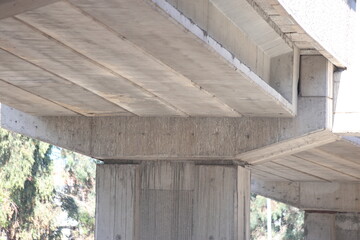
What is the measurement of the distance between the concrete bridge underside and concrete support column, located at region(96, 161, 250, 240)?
0.05 ft

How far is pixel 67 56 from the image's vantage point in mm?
9180

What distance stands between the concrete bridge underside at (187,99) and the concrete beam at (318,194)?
249 inches

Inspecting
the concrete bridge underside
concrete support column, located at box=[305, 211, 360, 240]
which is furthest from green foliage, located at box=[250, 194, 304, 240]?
the concrete bridge underside

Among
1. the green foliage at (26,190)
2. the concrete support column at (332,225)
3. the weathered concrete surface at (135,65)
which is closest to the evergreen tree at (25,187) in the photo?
the green foliage at (26,190)

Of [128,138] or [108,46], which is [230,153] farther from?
[108,46]

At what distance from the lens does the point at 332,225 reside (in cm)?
2294

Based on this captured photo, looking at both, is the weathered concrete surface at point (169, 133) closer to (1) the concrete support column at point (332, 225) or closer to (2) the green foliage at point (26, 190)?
(1) the concrete support column at point (332, 225)

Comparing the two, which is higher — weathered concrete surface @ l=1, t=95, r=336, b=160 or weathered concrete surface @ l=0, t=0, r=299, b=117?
weathered concrete surface @ l=0, t=0, r=299, b=117

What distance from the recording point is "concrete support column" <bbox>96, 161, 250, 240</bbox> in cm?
1294

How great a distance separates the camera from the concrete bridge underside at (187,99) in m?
8.98

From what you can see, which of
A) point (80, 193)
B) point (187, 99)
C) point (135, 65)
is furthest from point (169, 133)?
point (80, 193)

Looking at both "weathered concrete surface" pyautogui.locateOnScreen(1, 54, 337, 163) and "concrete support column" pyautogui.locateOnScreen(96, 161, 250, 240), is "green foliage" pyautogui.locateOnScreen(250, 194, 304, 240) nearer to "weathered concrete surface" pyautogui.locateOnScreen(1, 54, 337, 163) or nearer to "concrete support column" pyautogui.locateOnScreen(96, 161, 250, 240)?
"concrete support column" pyautogui.locateOnScreen(96, 161, 250, 240)

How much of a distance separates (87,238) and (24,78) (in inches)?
1018

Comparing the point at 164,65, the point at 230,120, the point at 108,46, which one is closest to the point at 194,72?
the point at 164,65
